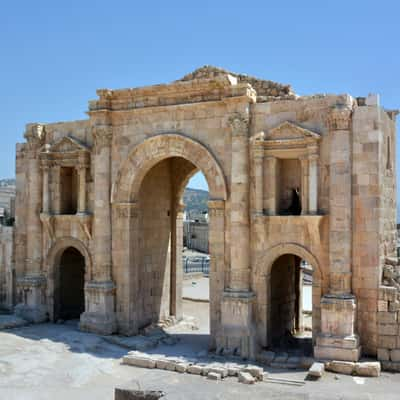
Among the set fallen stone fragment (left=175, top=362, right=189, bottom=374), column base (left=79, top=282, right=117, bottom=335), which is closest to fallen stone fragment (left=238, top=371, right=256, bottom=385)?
fallen stone fragment (left=175, top=362, right=189, bottom=374)

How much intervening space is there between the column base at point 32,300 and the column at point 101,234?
2090mm

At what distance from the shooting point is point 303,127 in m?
14.0

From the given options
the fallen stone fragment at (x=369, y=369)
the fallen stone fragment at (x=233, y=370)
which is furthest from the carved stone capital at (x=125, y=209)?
the fallen stone fragment at (x=369, y=369)

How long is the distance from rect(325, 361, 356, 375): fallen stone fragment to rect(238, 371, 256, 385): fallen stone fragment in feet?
6.61

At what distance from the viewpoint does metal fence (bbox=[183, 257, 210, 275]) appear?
31.8 metres

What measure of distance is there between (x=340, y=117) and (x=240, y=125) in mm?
2686

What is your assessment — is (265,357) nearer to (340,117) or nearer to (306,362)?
(306,362)

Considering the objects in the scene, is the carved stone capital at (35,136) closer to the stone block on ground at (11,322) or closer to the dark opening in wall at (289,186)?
the stone block on ground at (11,322)

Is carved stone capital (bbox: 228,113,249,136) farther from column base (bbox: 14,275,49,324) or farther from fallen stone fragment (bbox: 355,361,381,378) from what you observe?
column base (bbox: 14,275,49,324)

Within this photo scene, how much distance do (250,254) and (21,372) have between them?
6.60 m

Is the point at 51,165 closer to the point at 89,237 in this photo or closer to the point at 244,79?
the point at 89,237

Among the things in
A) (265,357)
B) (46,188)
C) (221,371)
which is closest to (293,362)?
(265,357)

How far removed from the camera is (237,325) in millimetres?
14211

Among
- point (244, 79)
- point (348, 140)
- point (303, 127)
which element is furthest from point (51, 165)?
point (348, 140)
